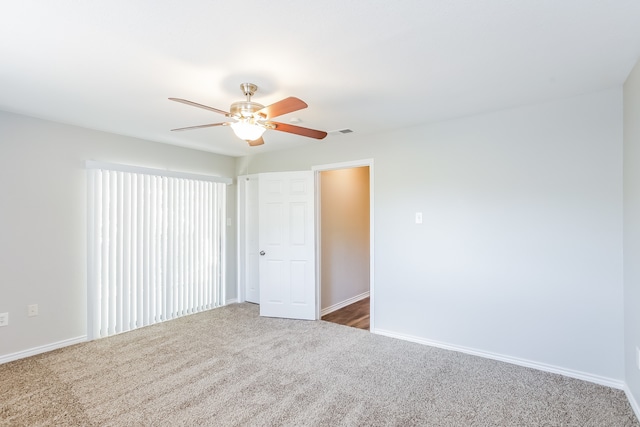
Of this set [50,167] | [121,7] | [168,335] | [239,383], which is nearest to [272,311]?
[168,335]

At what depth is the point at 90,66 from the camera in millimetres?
2150

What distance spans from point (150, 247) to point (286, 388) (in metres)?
2.64

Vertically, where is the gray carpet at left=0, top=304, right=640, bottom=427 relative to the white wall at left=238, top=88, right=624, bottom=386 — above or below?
below

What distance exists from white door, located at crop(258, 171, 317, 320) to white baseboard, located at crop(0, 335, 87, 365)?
2074mm

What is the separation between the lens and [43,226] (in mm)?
3314

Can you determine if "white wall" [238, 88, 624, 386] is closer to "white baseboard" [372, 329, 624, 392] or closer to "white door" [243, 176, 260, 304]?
"white baseboard" [372, 329, 624, 392]

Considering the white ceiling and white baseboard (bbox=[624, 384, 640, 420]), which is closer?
the white ceiling

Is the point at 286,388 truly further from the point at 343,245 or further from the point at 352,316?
the point at 343,245

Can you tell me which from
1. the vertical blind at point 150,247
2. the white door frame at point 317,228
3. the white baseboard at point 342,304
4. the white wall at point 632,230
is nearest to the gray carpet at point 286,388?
the white wall at point 632,230

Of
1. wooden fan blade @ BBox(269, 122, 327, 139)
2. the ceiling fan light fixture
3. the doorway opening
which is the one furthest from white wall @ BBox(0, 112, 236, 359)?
the doorway opening

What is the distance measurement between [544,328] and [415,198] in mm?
1649

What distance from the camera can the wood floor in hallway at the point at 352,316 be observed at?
4.21 m

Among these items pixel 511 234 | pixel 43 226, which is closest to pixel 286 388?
pixel 511 234

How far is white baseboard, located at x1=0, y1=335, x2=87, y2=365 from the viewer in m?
3.08
